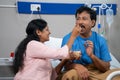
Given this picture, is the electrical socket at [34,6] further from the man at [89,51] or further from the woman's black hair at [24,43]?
the woman's black hair at [24,43]

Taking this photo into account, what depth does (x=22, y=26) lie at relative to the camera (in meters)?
3.25

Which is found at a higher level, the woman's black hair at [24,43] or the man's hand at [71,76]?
the woman's black hair at [24,43]

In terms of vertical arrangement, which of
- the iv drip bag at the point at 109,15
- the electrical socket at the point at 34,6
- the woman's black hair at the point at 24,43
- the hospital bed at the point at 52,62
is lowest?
the hospital bed at the point at 52,62

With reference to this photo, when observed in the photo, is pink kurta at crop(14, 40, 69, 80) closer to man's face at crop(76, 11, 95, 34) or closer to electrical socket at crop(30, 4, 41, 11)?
man's face at crop(76, 11, 95, 34)

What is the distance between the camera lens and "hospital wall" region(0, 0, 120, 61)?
319 centimetres

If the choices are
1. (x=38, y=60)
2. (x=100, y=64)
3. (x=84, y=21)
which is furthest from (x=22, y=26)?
(x=100, y=64)

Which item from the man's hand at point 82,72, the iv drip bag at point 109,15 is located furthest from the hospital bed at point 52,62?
the iv drip bag at point 109,15

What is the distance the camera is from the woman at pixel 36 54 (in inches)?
69.6

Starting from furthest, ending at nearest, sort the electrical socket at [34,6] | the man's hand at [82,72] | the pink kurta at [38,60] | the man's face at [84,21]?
the electrical socket at [34,6], the man's face at [84,21], the man's hand at [82,72], the pink kurta at [38,60]

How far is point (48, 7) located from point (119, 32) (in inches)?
42.7

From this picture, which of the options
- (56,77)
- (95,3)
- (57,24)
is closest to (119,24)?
(95,3)

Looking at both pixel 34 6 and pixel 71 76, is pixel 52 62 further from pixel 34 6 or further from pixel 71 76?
pixel 34 6

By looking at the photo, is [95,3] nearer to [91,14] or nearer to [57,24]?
[57,24]

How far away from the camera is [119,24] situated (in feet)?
10.6
